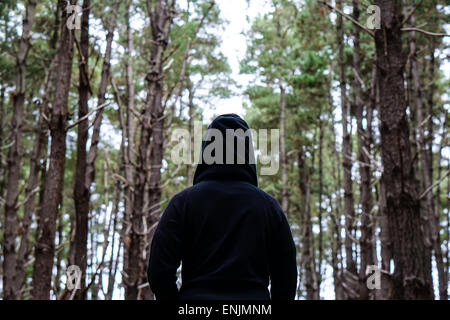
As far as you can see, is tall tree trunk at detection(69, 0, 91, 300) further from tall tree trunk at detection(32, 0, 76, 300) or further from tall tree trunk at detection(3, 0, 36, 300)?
Result: tall tree trunk at detection(3, 0, 36, 300)

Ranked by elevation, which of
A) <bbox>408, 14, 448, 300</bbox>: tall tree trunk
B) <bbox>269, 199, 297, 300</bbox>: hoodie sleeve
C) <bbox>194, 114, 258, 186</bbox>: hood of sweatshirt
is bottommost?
<bbox>269, 199, 297, 300</bbox>: hoodie sleeve

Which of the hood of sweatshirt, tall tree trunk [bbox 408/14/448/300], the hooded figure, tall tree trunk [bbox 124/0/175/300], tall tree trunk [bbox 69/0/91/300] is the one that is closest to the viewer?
the hooded figure

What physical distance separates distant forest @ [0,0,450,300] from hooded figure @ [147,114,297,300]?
9.29 ft

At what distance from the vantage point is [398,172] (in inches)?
191

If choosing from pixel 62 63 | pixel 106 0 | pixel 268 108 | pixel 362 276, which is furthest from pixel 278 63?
pixel 62 63

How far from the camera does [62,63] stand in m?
5.19

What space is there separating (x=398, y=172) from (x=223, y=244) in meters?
3.30

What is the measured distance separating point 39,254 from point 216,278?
3473mm

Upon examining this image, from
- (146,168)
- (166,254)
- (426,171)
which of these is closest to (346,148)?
(426,171)

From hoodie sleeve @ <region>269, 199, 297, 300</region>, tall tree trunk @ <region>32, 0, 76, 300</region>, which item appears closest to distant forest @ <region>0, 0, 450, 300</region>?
tall tree trunk @ <region>32, 0, 76, 300</region>

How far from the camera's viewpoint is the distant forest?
4945 millimetres

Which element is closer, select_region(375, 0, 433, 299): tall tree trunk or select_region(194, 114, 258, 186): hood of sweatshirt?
select_region(194, 114, 258, 186): hood of sweatshirt

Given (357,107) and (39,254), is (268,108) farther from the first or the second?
(39,254)

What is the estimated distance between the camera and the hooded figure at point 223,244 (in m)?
2.18
